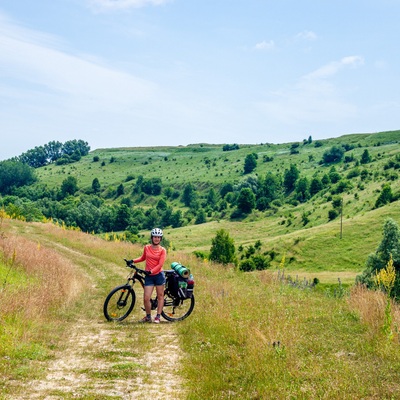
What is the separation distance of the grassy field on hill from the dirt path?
23 millimetres

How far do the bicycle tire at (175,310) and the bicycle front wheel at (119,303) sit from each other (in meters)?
1.02

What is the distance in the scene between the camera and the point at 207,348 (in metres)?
8.62

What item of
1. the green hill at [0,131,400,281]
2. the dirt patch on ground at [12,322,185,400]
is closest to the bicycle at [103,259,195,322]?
the dirt patch on ground at [12,322,185,400]

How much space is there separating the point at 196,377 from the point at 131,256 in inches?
695

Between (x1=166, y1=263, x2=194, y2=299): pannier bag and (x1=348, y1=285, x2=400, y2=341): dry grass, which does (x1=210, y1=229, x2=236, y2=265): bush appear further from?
(x1=348, y1=285, x2=400, y2=341): dry grass

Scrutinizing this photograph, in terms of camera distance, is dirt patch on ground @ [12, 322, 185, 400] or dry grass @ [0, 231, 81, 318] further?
dry grass @ [0, 231, 81, 318]

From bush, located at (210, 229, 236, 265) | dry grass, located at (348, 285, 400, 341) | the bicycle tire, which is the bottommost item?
bush, located at (210, 229, 236, 265)

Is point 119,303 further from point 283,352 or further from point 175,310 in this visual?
point 283,352

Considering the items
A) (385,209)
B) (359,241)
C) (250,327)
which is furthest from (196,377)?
(385,209)

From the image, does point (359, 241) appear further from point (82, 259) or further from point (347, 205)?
point (82, 259)

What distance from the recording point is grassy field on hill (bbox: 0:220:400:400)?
Answer: 6301mm

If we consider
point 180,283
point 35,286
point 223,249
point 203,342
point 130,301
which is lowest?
point 223,249

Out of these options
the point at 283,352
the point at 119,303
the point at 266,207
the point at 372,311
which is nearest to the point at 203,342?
the point at 283,352

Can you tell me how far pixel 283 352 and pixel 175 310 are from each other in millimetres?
5363
